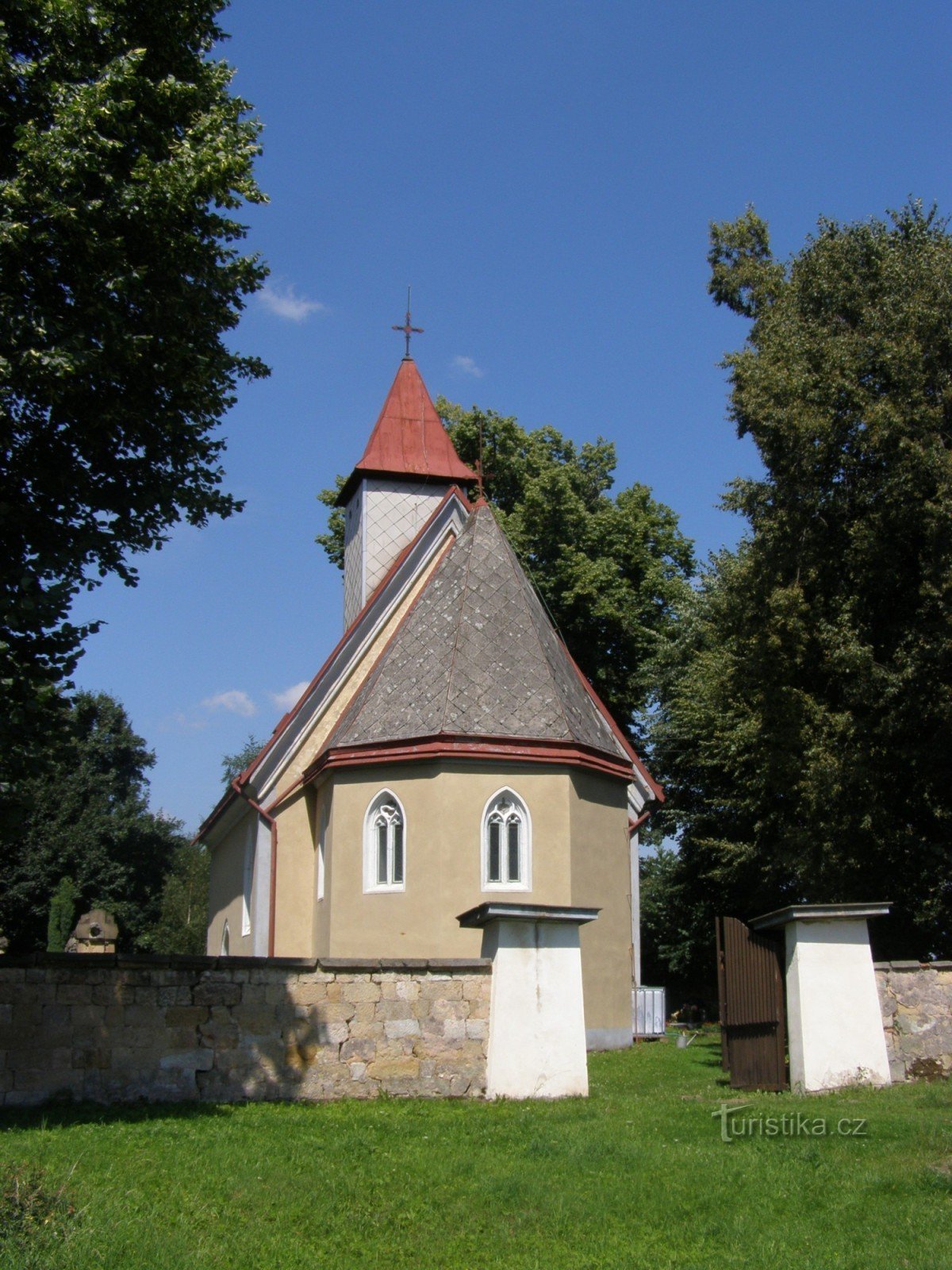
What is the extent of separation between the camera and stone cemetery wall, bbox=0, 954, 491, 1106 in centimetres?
1105

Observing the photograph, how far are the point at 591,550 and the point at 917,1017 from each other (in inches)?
892

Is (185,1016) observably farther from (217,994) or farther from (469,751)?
(469,751)

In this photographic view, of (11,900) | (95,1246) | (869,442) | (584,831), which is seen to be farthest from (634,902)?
(11,900)

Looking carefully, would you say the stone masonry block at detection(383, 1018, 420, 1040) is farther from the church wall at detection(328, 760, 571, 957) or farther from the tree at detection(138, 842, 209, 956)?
the tree at detection(138, 842, 209, 956)

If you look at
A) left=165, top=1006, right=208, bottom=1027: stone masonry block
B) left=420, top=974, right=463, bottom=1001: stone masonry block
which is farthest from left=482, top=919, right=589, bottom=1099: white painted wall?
left=165, top=1006, right=208, bottom=1027: stone masonry block

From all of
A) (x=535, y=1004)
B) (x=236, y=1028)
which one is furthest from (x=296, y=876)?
(x=535, y=1004)

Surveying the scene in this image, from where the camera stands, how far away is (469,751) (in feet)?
58.4

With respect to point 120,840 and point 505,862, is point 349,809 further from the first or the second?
point 120,840

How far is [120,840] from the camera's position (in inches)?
1905

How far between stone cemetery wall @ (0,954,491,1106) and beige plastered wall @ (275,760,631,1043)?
501 centimetres

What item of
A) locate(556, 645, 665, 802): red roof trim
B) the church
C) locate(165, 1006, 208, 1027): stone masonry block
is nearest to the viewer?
locate(165, 1006, 208, 1027): stone masonry block

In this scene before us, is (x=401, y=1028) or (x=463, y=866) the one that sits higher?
(x=463, y=866)

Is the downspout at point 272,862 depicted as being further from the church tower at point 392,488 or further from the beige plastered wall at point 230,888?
the church tower at point 392,488

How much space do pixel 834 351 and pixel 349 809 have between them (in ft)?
34.1
